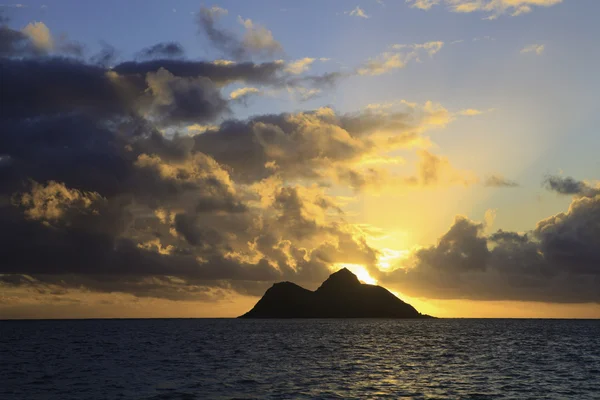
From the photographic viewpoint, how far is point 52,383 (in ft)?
234

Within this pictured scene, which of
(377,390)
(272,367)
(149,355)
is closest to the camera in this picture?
(377,390)

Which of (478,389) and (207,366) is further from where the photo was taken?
(207,366)

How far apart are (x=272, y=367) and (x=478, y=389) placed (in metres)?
32.6

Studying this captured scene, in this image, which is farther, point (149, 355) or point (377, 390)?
point (149, 355)

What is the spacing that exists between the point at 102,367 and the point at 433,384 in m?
50.5

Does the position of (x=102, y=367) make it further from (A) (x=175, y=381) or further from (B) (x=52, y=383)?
(A) (x=175, y=381)

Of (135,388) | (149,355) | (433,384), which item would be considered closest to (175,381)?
(135,388)

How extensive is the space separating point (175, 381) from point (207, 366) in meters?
18.1

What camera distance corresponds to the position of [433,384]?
6881cm

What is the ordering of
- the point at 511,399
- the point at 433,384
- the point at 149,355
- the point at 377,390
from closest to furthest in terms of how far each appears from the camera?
the point at 511,399
the point at 377,390
the point at 433,384
the point at 149,355

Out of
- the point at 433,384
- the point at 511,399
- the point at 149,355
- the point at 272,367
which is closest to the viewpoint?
the point at 511,399

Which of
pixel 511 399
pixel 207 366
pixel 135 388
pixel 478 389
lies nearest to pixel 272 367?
pixel 207 366

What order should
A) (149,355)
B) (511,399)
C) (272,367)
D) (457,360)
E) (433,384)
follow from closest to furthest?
(511,399), (433,384), (272,367), (457,360), (149,355)

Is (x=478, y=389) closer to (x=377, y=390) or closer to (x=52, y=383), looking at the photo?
(x=377, y=390)
